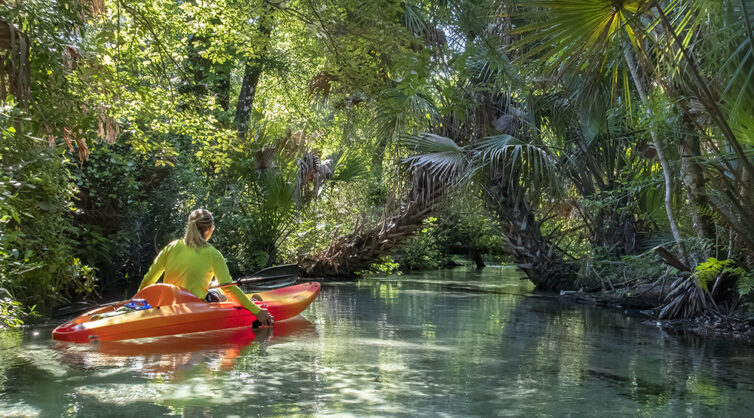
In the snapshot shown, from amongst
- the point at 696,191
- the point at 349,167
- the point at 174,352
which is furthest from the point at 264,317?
→ the point at 349,167

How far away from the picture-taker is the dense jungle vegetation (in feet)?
19.3

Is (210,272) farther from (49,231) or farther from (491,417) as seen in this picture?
(491,417)

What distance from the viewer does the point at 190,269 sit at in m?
7.31

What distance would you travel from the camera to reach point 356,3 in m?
6.00

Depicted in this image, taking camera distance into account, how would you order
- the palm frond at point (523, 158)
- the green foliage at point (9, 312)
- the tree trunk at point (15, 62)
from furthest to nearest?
the palm frond at point (523, 158)
the green foliage at point (9, 312)
the tree trunk at point (15, 62)

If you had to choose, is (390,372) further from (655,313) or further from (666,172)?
(655,313)

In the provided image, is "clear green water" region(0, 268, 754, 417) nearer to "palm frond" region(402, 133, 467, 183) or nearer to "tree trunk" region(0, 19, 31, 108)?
"tree trunk" region(0, 19, 31, 108)

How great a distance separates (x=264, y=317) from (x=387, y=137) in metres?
5.61

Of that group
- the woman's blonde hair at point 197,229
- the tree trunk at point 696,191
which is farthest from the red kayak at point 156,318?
the tree trunk at point 696,191

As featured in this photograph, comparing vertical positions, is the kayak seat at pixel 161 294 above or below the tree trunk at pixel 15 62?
below

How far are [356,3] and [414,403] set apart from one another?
3319 millimetres

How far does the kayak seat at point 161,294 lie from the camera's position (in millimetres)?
7027

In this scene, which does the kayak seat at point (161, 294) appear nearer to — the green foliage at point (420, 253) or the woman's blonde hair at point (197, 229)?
the woman's blonde hair at point (197, 229)

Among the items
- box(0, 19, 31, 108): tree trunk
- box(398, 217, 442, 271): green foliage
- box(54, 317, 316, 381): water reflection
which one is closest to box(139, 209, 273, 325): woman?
box(54, 317, 316, 381): water reflection
